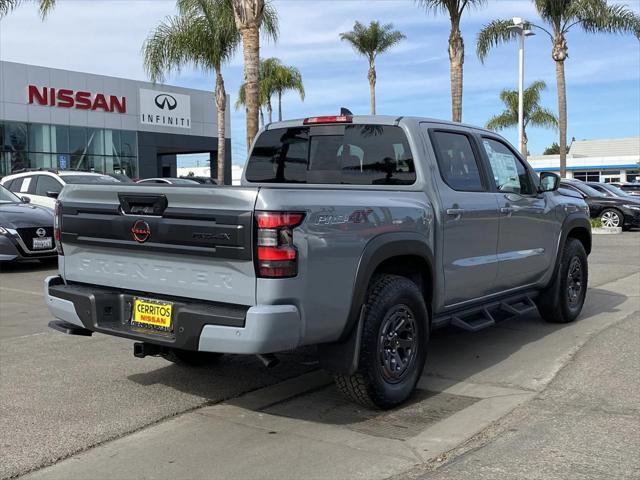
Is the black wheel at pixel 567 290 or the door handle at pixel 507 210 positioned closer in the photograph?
the door handle at pixel 507 210

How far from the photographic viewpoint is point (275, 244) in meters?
3.75

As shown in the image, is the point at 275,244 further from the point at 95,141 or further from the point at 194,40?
the point at 95,141

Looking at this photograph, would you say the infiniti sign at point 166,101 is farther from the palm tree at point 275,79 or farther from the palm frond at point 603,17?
the palm frond at point 603,17

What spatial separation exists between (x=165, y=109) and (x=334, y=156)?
36966 mm

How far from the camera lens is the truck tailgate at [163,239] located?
3.83 metres

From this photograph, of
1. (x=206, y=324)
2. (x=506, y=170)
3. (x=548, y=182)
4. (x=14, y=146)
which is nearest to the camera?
(x=206, y=324)

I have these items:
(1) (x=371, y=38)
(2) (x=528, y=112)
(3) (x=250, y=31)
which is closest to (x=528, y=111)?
(2) (x=528, y=112)

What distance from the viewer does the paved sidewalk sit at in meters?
3.61

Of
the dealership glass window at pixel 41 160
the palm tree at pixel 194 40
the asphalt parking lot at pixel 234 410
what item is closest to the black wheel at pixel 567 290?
the asphalt parking lot at pixel 234 410

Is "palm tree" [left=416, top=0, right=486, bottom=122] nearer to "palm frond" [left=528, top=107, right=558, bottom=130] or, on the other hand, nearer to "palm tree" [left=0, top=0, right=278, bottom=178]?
"palm tree" [left=0, top=0, right=278, bottom=178]

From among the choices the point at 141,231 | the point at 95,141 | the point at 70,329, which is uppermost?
the point at 95,141

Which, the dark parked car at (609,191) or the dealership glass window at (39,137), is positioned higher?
the dealership glass window at (39,137)

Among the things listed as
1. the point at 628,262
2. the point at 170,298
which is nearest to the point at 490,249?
the point at 170,298

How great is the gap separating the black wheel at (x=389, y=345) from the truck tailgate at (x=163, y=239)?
92cm
